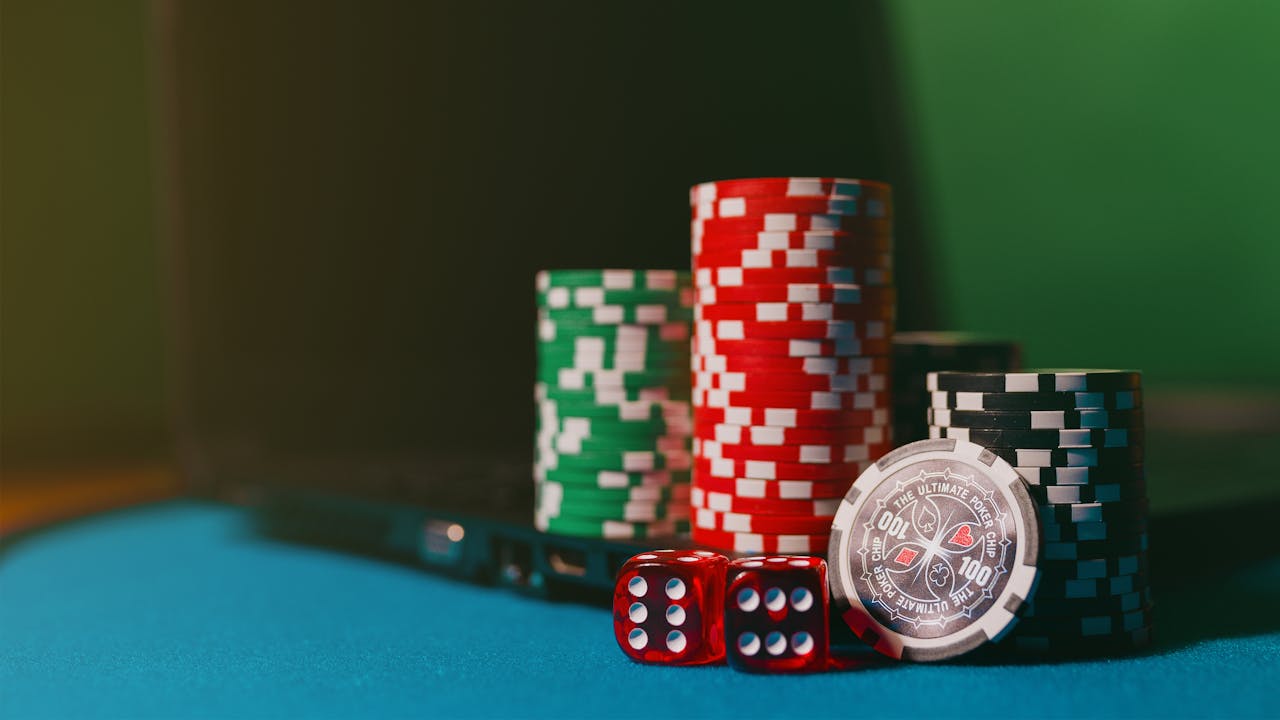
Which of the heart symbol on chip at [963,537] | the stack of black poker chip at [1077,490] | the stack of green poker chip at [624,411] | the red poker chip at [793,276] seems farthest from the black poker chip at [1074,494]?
the stack of green poker chip at [624,411]

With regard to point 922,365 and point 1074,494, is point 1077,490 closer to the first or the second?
point 1074,494

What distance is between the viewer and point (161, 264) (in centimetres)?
529

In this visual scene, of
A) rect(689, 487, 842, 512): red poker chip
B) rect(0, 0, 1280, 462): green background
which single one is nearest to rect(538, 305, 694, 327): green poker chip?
rect(689, 487, 842, 512): red poker chip

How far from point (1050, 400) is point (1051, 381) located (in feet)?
0.10

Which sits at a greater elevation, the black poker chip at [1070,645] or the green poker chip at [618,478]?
the green poker chip at [618,478]

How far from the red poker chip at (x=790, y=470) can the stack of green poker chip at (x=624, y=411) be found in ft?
0.68

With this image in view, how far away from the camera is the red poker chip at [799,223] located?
1.96 meters

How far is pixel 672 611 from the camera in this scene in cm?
177

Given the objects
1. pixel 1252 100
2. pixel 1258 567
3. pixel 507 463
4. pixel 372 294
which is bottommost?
pixel 1258 567

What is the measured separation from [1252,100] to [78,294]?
4.86m

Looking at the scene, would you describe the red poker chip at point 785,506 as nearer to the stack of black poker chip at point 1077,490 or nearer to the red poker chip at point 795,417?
the red poker chip at point 795,417

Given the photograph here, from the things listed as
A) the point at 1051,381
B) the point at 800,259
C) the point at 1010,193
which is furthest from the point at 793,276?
the point at 1010,193

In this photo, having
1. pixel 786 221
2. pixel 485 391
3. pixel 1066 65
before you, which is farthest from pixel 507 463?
pixel 1066 65

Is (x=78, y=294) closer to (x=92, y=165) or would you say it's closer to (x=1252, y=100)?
(x=92, y=165)
